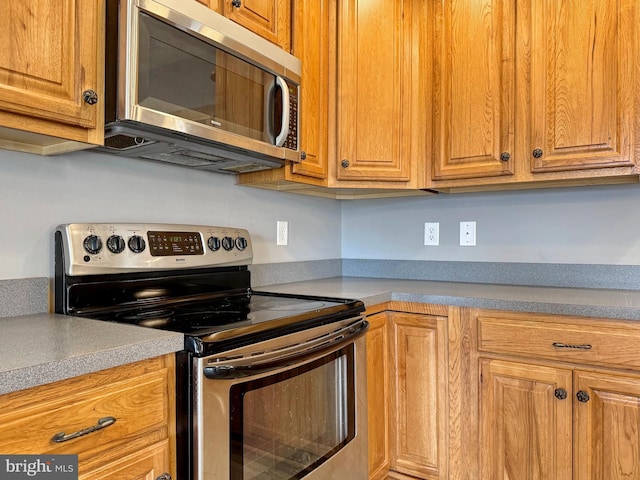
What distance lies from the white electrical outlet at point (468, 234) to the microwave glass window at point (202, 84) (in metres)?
1.10

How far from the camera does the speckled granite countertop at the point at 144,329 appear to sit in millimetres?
788

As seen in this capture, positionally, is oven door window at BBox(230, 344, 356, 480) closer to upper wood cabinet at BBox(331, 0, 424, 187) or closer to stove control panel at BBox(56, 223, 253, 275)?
stove control panel at BBox(56, 223, 253, 275)

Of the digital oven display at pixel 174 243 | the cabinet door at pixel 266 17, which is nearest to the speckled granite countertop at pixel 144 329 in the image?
the digital oven display at pixel 174 243

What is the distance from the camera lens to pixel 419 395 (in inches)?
70.1

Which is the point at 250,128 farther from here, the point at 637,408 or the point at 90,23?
the point at 637,408

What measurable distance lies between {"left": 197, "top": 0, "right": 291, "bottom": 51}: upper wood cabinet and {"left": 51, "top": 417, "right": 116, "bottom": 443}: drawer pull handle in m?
1.17

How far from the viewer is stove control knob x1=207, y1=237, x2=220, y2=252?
1648mm

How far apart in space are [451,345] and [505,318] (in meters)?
0.23

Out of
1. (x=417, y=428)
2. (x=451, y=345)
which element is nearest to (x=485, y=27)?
(x=451, y=345)

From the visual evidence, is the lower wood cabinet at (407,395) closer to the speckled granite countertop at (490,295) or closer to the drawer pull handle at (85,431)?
the speckled granite countertop at (490,295)

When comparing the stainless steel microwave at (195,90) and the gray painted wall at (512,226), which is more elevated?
the stainless steel microwave at (195,90)

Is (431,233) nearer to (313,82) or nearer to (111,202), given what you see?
(313,82)

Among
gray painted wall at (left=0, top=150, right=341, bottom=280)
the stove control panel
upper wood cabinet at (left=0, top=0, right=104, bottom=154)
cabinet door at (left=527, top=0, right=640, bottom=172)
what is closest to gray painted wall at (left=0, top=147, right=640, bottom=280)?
gray painted wall at (left=0, top=150, right=341, bottom=280)

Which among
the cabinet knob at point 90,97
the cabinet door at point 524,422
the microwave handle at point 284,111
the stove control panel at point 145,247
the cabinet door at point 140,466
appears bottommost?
the cabinet door at point 524,422
